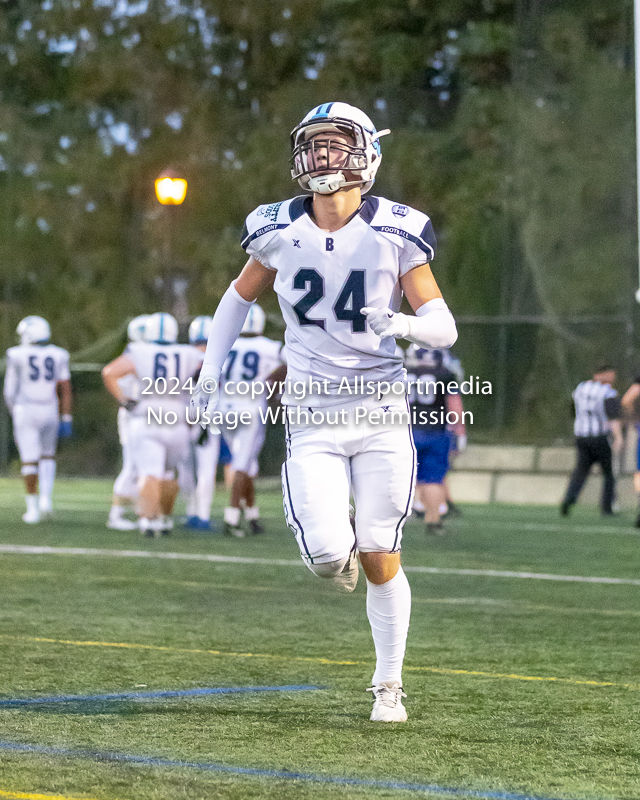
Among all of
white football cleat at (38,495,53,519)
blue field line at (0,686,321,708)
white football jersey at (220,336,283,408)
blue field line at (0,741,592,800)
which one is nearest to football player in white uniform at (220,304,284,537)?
white football jersey at (220,336,283,408)

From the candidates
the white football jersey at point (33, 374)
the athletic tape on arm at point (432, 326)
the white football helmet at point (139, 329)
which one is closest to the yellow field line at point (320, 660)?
the athletic tape on arm at point (432, 326)

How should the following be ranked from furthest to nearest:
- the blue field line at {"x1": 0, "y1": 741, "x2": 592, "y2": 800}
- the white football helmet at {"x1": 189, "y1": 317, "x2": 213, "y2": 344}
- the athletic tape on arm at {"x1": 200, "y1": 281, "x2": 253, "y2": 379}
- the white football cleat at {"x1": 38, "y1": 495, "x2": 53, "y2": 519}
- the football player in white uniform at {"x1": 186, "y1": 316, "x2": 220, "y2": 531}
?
1. the white football cleat at {"x1": 38, "y1": 495, "x2": 53, "y2": 519}
2. the white football helmet at {"x1": 189, "y1": 317, "x2": 213, "y2": 344}
3. the football player in white uniform at {"x1": 186, "y1": 316, "x2": 220, "y2": 531}
4. the athletic tape on arm at {"x1": 200, "y1": 281, "x2": 253, "y2": 379}
5. the blue field line at {"x1": 0, "y1": 741, "x2": 592, "y2": 800}

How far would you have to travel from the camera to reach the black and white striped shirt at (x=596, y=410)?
1669cm

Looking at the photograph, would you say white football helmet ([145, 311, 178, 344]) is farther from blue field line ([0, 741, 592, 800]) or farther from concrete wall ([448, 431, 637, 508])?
blue field line ([0, 741, 592, 800])

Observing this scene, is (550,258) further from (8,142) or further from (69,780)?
(69,780)

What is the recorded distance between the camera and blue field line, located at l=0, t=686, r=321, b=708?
5.29m

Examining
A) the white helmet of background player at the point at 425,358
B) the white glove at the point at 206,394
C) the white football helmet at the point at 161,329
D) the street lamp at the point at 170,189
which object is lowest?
the white helmet of background player at the point at 425,358

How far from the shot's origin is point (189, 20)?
2861 cm

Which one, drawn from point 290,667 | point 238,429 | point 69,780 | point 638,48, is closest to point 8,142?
point 238,429

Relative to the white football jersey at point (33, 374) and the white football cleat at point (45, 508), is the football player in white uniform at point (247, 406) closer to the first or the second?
the white football jersey at point (33, 374)

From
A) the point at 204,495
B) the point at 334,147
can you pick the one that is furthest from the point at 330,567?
the point at 204,495

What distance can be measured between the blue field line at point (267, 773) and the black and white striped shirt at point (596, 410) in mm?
12866

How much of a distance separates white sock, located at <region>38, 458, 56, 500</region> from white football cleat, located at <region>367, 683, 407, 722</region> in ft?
33.7

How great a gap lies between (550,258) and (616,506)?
5.27 meters
